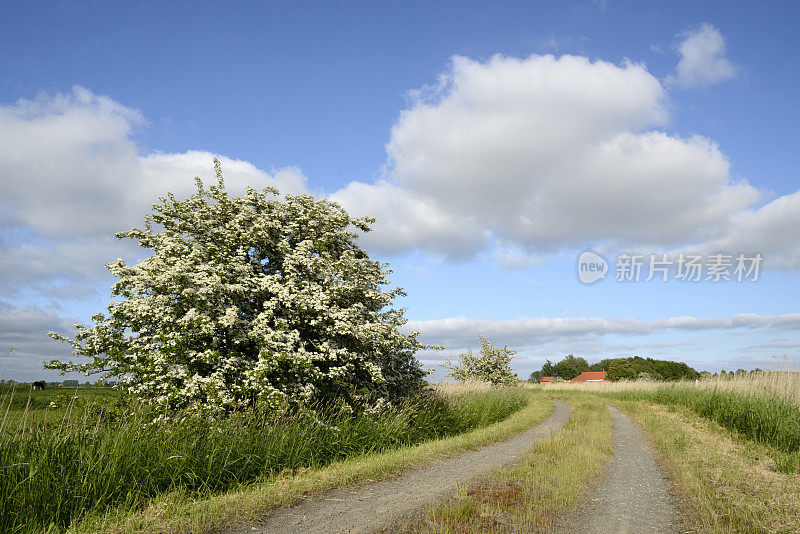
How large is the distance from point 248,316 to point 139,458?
6242 millimetres

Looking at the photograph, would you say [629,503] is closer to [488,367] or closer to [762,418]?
[762,418]

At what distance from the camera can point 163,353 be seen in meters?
11.9

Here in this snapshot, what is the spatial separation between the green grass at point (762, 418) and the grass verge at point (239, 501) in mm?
9888

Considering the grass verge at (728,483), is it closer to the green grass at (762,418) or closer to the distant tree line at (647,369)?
the green grass at (762,418)

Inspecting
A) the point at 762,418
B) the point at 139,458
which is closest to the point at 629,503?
the point at 139,458

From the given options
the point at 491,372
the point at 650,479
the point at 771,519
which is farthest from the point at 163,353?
the point at 491,372

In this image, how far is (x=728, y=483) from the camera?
8867mm

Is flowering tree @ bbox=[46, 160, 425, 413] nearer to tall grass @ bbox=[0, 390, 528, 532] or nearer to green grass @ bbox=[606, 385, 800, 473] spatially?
tall grass @ bbox=[0, 390, 528, 532]

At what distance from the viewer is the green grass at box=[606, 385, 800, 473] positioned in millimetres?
12953

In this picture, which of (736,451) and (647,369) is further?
(647,369)

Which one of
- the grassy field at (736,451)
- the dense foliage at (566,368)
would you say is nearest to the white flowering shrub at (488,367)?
the grassy field at (736,451)

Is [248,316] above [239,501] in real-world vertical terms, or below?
above

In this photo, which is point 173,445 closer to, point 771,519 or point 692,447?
point 771,519

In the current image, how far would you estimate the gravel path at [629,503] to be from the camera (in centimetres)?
697
